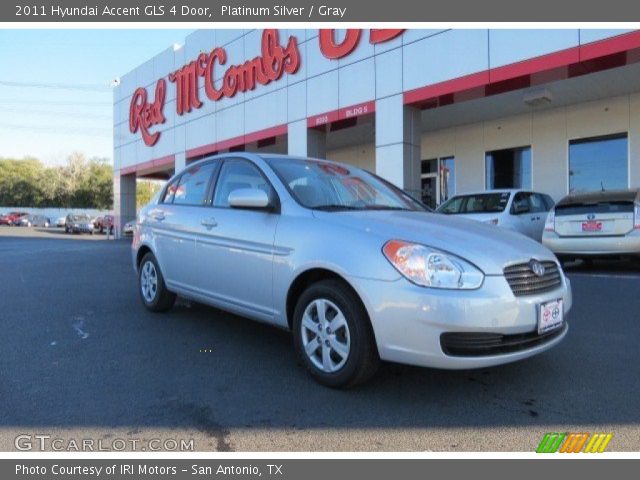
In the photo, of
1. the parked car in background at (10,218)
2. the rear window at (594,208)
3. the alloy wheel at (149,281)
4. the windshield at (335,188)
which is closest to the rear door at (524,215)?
the rear window at (594,208)

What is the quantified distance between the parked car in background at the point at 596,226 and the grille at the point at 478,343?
19.2ft

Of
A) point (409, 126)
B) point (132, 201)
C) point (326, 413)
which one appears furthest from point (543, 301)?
point (132, 201)

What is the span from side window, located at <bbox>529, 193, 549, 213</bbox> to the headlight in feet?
25.3

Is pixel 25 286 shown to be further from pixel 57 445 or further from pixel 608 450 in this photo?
pixel 608 450

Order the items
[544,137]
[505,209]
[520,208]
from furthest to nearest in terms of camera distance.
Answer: [544,137]
[520,208]
[505,209]

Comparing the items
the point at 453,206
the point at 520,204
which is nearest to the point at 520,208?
the point at 520,204

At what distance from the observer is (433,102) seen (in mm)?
12445

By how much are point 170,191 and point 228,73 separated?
13317 mm

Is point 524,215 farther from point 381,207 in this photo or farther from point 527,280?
point 527,280

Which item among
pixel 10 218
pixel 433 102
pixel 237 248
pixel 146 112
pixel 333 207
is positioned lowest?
pixel 237 248

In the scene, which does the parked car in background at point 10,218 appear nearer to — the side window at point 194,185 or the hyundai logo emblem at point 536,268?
the side window at point 194,185

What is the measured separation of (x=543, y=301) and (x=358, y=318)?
1.18 meters

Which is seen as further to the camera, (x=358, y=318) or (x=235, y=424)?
(x=358, y=318)

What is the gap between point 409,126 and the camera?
12.7 metres
